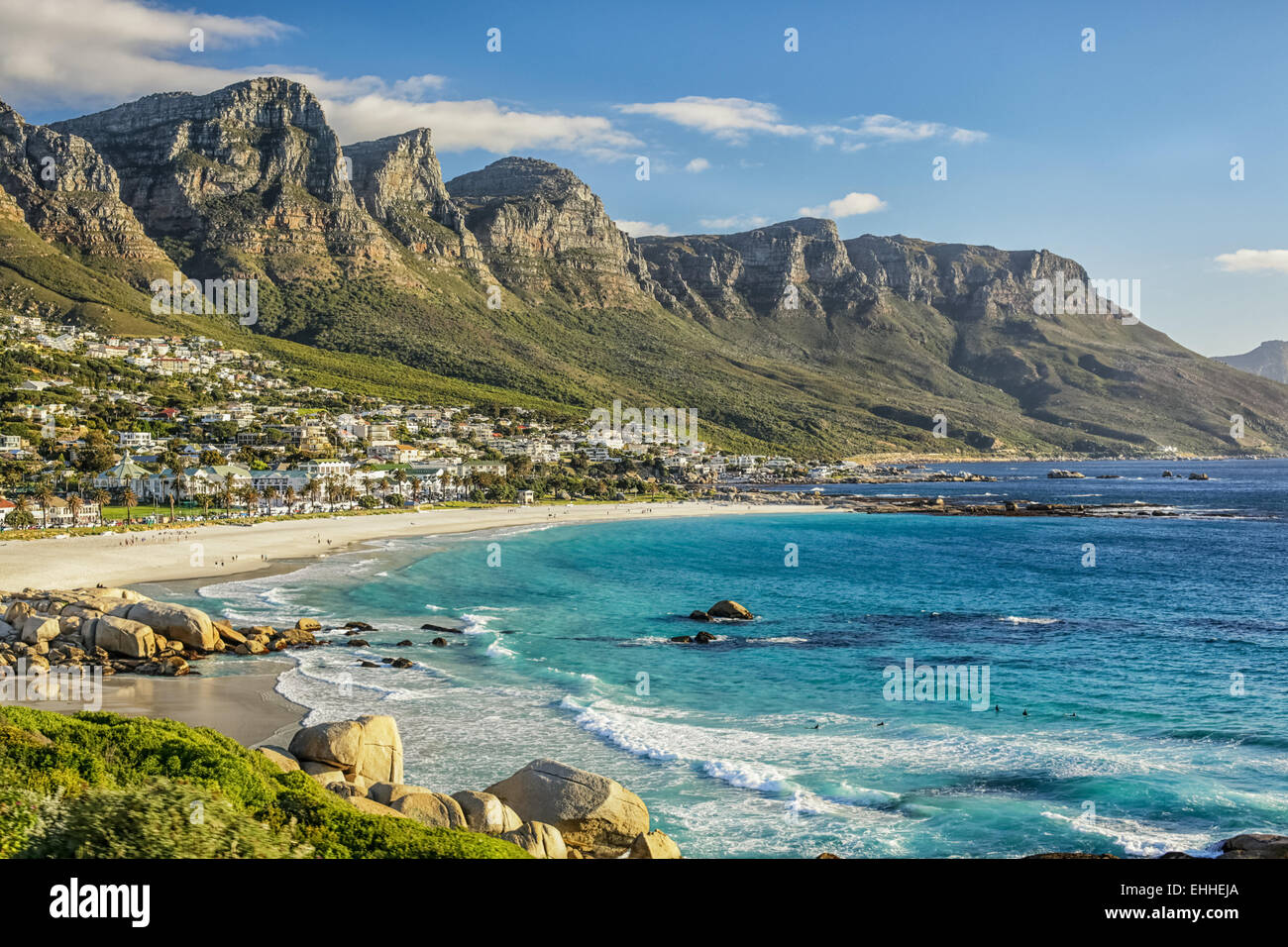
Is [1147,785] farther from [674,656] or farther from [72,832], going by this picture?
[72,832]

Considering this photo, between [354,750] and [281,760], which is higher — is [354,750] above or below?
below

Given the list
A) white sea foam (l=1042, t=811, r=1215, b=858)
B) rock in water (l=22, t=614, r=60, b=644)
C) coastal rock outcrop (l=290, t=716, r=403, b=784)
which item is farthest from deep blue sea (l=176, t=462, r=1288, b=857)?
rock in water (l=22, t=614, r=60, b=644)

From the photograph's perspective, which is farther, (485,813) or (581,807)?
(581,807)

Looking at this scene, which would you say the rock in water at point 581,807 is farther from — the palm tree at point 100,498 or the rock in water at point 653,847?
the palm tree at point 100,498

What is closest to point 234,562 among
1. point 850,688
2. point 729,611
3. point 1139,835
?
point 729,611

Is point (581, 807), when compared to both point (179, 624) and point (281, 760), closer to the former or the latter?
point (281, 760)

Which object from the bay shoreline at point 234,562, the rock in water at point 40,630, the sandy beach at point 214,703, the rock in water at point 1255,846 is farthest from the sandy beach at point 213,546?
the rock in water at point 1255,846

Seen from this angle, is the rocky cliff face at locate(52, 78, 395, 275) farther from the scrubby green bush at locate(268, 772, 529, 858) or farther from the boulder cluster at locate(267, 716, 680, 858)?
the scrubby green bush at locate(268, 772, 529, 858)
